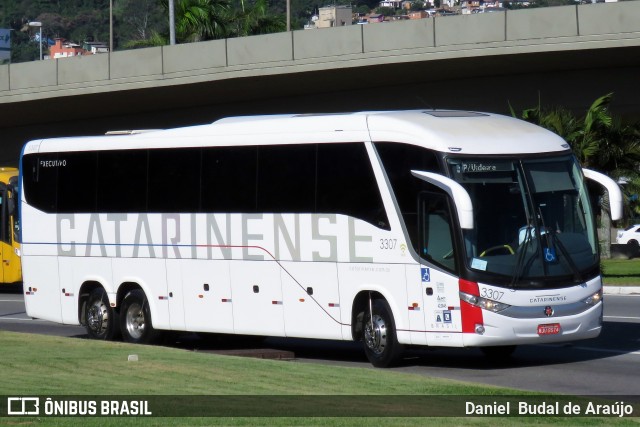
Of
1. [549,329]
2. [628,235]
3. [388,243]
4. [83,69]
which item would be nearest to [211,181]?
[388,243]

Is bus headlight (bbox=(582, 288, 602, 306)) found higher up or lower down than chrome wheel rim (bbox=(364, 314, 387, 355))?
higher up

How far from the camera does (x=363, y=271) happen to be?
16.8 metres

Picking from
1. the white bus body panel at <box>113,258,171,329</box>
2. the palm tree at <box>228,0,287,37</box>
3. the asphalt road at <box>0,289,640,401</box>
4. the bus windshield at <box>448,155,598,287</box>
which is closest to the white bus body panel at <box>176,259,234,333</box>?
the white bus body panel at <box>113,258,171,329</box>

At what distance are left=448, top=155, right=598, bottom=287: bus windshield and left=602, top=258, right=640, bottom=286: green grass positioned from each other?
591 inches

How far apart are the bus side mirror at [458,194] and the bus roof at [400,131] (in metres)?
0.40

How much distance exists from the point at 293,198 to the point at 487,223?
3285 mm

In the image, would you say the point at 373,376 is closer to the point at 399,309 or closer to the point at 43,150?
the point at 399,309

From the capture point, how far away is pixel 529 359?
17328mm

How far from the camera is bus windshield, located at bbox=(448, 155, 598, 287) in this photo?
15.5m

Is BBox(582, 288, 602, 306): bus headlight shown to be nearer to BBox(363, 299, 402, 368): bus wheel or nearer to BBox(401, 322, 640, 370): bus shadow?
BBox(401, 322, 640, 370): bus shadow

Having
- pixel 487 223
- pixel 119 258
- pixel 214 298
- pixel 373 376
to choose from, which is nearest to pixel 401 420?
pixel 373 376

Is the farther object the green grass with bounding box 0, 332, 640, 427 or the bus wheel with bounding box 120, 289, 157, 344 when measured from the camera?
the bus wheel with bounding box 120, 289, 157, 344

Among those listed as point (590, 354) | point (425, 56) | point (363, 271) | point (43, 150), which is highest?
point (425, 56)

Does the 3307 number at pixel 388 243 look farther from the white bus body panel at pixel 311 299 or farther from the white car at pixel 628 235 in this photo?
the white car at pixel 628 235
